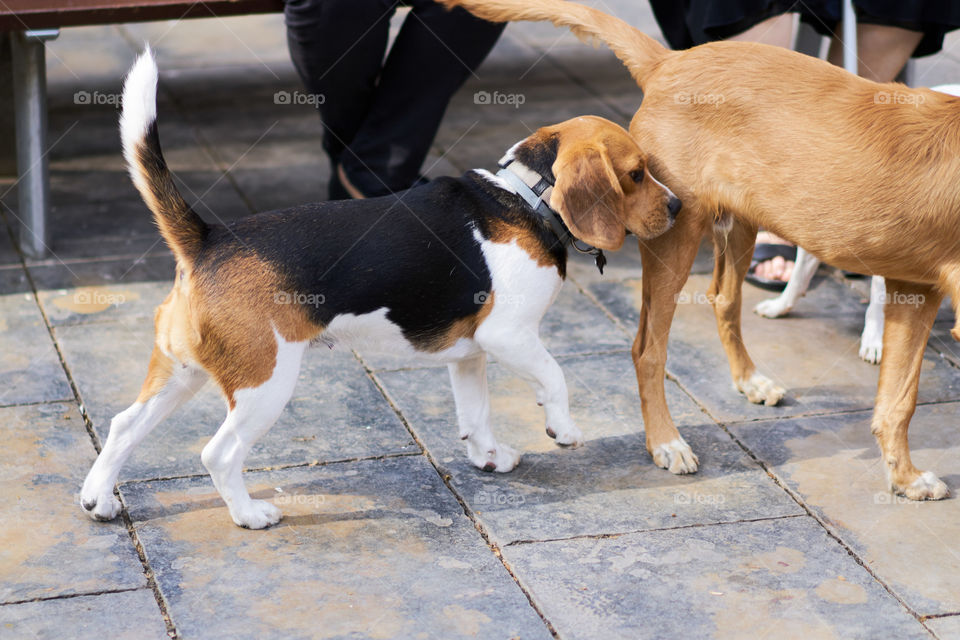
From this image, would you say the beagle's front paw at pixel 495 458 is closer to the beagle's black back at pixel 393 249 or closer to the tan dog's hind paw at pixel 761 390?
the beagle's black back at pixel 393 249

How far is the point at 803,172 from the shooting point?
11.3 feet

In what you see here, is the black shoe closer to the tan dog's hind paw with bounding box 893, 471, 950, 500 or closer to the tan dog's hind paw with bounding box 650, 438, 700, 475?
the tan dog's hind paw with bounding box 650, 438, 700, 475

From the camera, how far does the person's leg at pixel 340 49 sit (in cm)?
513

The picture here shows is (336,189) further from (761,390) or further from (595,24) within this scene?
(761,390)

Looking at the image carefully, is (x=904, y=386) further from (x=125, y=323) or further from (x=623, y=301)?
(x=125, y=323)

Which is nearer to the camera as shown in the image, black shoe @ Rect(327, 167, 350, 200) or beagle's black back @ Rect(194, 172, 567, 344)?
beagle's black back @ Rect(194, 172, 567, 344)

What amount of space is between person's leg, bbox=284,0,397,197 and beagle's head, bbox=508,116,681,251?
6.56 feet

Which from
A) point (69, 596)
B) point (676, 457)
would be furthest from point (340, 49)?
point (69, 596)

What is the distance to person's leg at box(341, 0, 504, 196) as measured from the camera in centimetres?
552

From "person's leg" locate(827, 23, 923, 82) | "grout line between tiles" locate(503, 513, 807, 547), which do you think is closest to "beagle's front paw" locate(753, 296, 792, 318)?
"person's leg" locate(827, 23, 923, 82)

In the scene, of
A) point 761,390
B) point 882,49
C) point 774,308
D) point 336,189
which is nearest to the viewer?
point 761,390

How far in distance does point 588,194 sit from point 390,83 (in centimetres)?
253

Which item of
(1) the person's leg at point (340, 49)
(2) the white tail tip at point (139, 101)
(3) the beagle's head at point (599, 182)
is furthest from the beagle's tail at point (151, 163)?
(1) the person's leg at point (340, 49)

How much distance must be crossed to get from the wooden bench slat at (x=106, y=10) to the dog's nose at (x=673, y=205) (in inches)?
107
